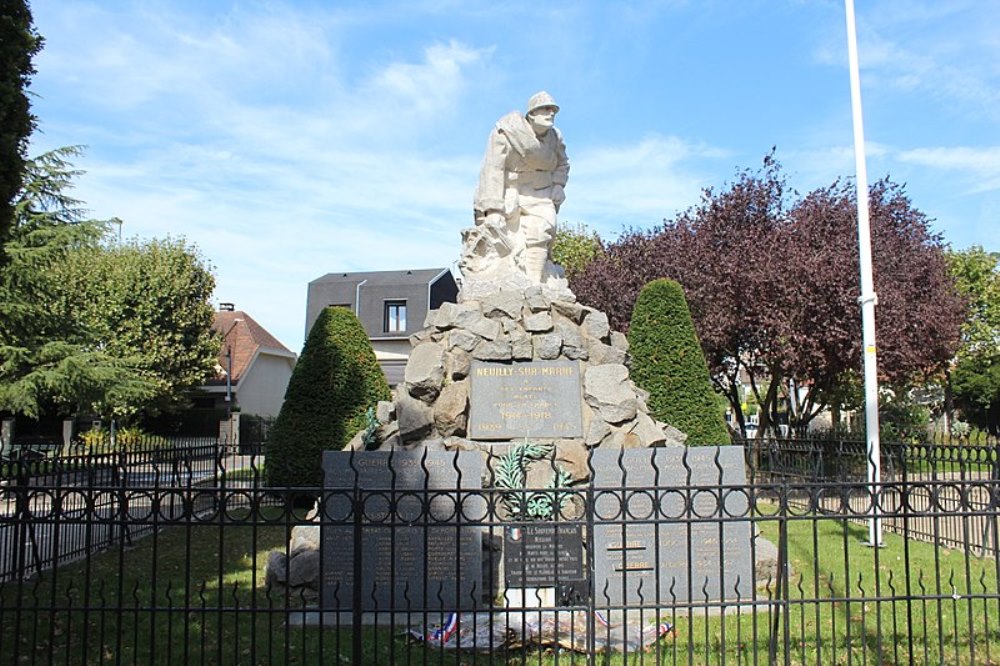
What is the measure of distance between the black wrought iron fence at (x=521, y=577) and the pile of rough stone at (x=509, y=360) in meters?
0.67

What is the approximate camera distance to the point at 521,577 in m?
5.45

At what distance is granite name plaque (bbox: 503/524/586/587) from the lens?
6137 millimetres

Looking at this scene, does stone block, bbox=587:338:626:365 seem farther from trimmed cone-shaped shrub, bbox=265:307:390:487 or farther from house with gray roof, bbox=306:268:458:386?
house with gray roof, bbox=306:268:458:386

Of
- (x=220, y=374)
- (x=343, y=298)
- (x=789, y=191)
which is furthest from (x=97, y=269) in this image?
(x=789, y=191)

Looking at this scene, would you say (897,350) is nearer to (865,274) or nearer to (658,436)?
(865,274)

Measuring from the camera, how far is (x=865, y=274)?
10.1 metres

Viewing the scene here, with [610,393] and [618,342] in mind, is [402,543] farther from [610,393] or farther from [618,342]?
[618,342]

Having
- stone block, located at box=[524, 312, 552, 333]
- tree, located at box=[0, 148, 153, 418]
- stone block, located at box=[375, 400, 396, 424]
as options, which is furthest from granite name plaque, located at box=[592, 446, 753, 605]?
tree, located at box=[0, 148, 153, 418]

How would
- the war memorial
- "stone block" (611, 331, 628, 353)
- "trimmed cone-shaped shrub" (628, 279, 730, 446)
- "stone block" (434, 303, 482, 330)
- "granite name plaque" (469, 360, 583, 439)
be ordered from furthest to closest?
1. "trimmed cone-shaped shrub" (628, 279, 730, 446)
2. "stone block" (611, 331, 628, 353)
3. "stone block" (434, 303, 482, 330)
4. "granite name plaque" (469, 360, 583, 439)
5. the war memorial

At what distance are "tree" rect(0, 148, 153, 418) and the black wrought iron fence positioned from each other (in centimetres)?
1411

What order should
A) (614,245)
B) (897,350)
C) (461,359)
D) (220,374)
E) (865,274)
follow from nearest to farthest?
(461,359), (865,274), (897,350), (614,245), (220,374)

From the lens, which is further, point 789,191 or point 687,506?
point 789,191

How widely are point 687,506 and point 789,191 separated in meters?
15.5

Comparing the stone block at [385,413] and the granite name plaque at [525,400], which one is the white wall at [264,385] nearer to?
the stone block at [385,413]
